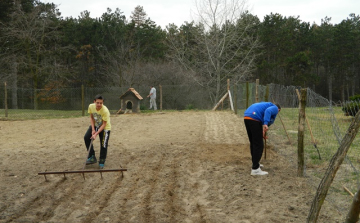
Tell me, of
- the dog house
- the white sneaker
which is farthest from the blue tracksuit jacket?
the dog house

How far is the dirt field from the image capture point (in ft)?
17.0

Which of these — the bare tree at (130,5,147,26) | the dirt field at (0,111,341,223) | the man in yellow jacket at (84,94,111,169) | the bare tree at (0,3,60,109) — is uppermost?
the bare tree at (130,5,147,26)

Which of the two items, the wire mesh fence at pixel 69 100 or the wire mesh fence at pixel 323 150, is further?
the wire mesh fence at pixel 69 100

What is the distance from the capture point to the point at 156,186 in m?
6.48

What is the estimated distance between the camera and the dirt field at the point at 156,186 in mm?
5173

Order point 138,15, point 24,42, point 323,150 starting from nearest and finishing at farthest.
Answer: point 323,150 → point 24,42 → point 138,15

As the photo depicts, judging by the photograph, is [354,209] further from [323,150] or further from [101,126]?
[323,150]

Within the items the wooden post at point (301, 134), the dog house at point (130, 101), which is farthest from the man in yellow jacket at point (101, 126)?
the dog house at point (130, 101)

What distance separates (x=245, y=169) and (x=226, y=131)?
5.13m

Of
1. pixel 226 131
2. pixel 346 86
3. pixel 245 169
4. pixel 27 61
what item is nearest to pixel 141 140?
pixel 226 131

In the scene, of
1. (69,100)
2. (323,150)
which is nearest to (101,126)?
(323,150)

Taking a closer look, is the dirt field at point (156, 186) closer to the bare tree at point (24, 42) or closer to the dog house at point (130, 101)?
the dog house at point (130, 101)

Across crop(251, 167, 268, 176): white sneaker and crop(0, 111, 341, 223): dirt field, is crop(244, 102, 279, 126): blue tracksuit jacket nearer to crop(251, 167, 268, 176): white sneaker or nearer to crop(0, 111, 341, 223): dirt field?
crop(251, 167, 268, 176): white sneaker

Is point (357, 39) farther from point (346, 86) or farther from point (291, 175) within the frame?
point (291, 175)
